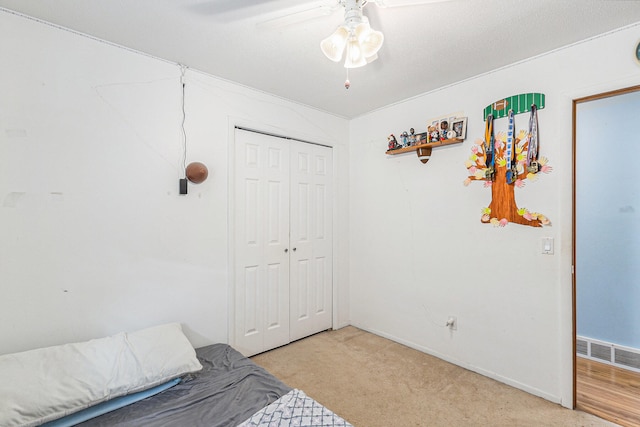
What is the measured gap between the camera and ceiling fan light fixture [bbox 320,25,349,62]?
138cm

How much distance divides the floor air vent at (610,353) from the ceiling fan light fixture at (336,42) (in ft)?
10.9

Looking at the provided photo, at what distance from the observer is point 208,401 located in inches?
60.6

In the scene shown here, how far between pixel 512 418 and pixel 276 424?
160 centimetres

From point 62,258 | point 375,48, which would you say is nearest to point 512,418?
point 375,48

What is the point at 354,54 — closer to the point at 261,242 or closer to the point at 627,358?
the point at 261,242

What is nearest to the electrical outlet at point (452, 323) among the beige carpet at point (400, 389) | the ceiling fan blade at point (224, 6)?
the beige carpet at point (400, 389)

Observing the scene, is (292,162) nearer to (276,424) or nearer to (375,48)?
(375,48)

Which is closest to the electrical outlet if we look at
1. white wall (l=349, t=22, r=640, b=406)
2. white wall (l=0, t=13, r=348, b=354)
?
white wall (l=349, t=22, r=640, b=406)

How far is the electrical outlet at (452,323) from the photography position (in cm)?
252

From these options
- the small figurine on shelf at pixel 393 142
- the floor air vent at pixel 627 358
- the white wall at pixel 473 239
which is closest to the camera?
the white wall at pixel 473 239

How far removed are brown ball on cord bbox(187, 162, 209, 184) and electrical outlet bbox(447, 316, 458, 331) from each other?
242 cm

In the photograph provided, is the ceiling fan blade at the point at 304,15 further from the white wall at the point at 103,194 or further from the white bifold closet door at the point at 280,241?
the white bifold closet door at the point at 280,241

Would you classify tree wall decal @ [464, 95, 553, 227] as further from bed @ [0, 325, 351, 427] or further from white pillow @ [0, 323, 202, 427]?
white pillow @ [0, 323, 202, 427]

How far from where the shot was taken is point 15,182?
1639 mm
